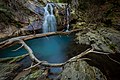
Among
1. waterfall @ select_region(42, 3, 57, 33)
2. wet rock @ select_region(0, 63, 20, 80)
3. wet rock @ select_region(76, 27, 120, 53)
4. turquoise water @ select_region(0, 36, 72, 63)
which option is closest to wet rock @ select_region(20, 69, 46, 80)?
wet rock @ select_region(0, 63, 20, 80)

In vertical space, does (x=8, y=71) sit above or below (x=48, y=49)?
above

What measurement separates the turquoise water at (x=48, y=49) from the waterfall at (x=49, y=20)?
2.49 metres

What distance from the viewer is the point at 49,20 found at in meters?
15.8

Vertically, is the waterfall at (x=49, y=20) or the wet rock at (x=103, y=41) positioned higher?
the waterfall at (x=49, y=20)

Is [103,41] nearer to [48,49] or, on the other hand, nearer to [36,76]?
[48,49]

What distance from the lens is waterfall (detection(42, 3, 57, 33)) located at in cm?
1550

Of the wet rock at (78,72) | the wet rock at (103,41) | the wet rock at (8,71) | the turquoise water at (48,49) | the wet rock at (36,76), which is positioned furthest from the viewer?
the wet rock at (103,41)

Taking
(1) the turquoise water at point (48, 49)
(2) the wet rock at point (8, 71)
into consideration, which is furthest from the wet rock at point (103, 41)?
(2) the wet rock at point (8, 71)

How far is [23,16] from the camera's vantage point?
50.2ft

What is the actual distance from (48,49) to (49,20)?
560 centimetres

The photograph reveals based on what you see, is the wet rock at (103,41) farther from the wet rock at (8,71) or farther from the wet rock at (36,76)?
the wet rock at (8,71)

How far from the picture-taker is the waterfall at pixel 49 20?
1550 cm

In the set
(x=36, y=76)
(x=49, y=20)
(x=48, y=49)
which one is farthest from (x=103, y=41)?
(x=49, y=20)

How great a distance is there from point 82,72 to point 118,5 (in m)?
12.8
